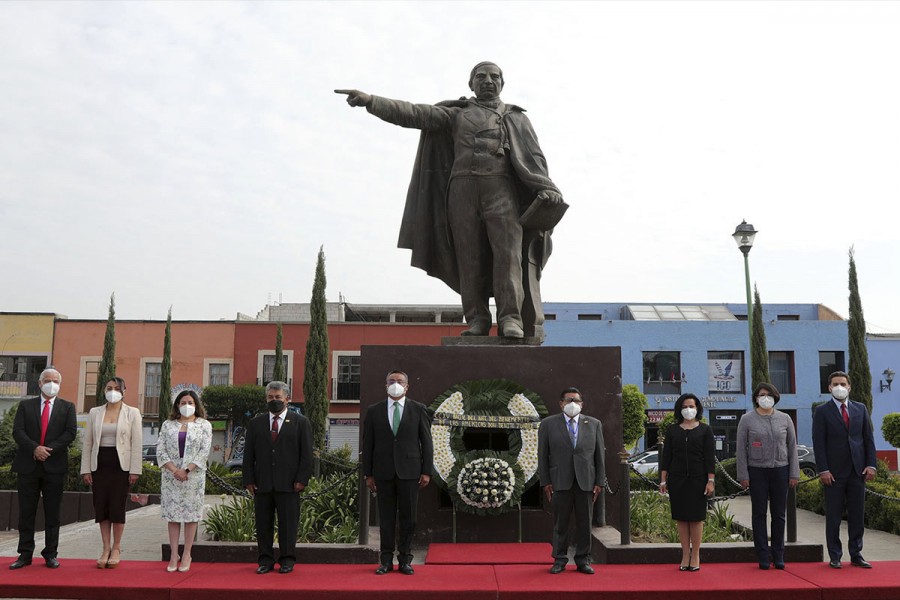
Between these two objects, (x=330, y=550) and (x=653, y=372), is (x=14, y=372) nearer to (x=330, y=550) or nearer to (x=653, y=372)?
(x=653, y=372)

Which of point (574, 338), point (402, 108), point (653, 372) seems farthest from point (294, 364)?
point (402, 108)

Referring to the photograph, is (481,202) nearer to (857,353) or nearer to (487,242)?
(487,242)

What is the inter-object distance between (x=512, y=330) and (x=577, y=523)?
2185mm

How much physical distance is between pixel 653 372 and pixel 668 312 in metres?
6.97

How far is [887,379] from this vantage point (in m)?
31.8

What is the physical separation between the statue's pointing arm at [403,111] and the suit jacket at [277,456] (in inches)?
128

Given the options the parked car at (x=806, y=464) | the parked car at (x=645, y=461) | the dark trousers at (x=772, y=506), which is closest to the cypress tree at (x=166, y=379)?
the parked car at (x=645, y=461)

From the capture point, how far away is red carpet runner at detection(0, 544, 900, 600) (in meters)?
5.82

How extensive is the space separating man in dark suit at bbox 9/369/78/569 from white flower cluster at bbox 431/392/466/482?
10.4 ft

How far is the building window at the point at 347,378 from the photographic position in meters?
35.1

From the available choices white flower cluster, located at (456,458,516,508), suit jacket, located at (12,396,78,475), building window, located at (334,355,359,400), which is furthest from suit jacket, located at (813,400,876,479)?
building window, located at (334,355,359,400)

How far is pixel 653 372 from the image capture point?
33.3m

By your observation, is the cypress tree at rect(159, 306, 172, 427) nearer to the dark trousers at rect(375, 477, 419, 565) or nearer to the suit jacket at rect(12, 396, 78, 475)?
the suit jacket at rect(12, 396, 78, 475)

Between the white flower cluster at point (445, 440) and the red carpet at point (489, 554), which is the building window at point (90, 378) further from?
the red carpet at point (489, 554)
